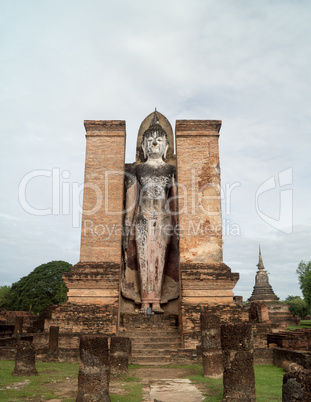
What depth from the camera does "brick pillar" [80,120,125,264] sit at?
10.3m

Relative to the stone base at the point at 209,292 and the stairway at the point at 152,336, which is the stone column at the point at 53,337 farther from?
the stone base at the point at 209,292

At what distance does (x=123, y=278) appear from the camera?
1154cm

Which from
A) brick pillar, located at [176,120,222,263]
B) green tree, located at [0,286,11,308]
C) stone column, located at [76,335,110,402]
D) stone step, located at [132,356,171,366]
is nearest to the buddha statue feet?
brick pillar, located at [176,120,222,263]

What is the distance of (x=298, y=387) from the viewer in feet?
9.04

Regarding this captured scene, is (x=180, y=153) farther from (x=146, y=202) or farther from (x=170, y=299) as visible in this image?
(x=170, y=299)

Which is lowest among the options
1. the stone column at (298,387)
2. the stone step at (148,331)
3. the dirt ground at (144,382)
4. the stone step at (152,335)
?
the dirt ground at (144,382)

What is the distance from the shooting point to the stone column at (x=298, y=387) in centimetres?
271

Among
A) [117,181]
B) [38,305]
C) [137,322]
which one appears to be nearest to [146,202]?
[117,181]

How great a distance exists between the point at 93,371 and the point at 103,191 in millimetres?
6621

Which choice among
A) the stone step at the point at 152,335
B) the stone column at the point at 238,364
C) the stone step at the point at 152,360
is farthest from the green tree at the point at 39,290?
the stone column at the point at 238,364

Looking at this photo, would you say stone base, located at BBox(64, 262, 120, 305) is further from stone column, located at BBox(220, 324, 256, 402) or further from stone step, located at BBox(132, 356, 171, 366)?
stone column, located at BBox(220, 324, 256, 402)

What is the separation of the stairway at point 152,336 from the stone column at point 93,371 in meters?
3.49

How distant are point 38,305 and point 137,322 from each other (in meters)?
26.8

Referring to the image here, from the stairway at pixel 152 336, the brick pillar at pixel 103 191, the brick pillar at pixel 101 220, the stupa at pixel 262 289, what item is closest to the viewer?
the stairway at pixel 152 336
